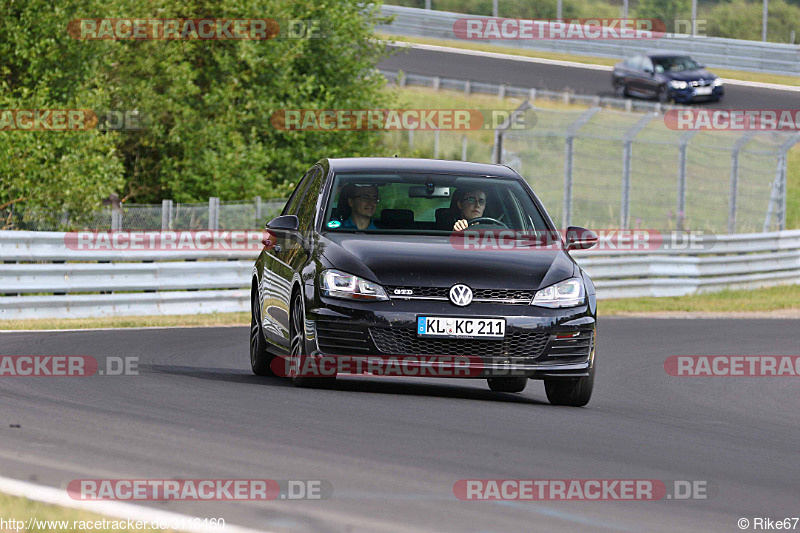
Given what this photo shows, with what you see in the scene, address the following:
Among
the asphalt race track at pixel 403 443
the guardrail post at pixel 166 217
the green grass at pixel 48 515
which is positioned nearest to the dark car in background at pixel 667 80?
the guardrail post at pixel 166 217

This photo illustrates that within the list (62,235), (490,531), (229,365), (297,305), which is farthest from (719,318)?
(490,531)

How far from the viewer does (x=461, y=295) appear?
8.91 meters

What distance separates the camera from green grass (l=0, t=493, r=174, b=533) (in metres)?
4.93

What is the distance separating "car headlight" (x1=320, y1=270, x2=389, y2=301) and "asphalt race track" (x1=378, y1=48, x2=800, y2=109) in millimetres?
37001

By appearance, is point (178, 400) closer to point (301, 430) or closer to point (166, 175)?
point (301, 430)

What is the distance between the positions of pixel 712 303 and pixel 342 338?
51.3 ft

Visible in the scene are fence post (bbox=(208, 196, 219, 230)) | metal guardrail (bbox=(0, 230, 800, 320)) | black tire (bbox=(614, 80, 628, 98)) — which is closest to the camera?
metal guardrail (bbox=(0, 230, 800, 320))

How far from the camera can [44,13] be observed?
23281 mm

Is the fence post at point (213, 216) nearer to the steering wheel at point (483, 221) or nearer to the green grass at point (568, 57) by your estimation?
the steering wheel at point (483, 221)

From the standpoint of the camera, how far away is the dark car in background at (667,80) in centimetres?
4494

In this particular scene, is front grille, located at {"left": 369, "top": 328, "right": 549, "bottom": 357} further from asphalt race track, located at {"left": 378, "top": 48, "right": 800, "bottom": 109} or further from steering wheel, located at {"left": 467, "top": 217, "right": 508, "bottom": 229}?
asphalt race track, located at {"left": 378, "top": 48, "right": 800, "bottom": 109}


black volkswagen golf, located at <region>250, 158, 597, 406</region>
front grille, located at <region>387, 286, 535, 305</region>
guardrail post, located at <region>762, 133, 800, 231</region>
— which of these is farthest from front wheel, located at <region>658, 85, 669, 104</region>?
front grille, located at <region>387, 286, 535, 305</region>

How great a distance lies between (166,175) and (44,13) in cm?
649

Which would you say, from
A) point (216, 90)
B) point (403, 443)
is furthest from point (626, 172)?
point (403, 443)
